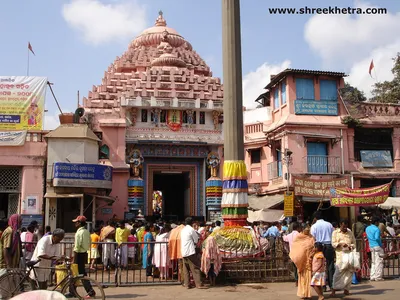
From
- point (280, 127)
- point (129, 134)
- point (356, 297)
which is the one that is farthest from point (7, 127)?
point (356, 297)

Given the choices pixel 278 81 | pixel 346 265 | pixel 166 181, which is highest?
pixel 278 81

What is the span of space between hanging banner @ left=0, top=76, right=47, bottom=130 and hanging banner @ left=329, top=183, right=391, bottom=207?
13280 millimetres

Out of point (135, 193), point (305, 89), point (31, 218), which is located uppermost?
point (305, 89)

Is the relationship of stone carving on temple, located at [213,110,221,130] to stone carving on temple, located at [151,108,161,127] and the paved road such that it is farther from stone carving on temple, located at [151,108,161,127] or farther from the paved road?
the paved road

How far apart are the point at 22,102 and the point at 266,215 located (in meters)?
12.2

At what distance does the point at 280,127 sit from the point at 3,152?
12.2 m

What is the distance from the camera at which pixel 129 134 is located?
24938mm

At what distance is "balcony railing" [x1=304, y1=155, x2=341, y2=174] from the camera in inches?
861

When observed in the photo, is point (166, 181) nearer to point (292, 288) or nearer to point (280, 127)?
point (280, 127)

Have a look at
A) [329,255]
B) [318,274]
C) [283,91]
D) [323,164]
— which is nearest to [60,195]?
[283,91]

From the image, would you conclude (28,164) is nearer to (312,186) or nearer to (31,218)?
(31,218)

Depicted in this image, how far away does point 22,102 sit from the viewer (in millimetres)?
22344

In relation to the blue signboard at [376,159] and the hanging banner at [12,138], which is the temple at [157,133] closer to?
the hanging banner at [12,138]

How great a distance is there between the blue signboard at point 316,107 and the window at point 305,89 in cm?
24
